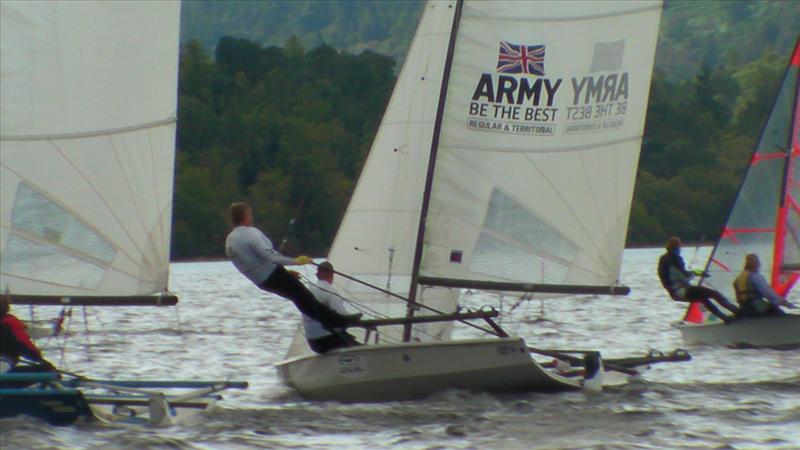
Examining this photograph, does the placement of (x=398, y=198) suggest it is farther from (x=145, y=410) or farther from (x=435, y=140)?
(x=145, y=410)

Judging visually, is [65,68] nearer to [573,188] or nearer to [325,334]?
[325,334]

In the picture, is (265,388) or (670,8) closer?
(265,388)

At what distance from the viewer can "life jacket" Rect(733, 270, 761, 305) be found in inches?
627

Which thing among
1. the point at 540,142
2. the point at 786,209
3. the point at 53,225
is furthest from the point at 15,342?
the point at 786,209

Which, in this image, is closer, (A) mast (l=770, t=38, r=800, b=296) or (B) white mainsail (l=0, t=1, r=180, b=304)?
(B) white mainsail (l=0, t=1, r=180, b=304)

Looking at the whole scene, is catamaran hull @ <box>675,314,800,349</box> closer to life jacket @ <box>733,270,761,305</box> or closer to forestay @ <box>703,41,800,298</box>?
life jacket @ <box>733,270,761,305</box>

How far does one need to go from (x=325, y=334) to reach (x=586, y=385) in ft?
6.02

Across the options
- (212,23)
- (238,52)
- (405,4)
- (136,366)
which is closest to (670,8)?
(405,4)

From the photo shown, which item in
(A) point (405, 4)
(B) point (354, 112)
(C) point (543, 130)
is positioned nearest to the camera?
(C) point (543, 130)

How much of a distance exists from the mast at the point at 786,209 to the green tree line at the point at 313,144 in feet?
102

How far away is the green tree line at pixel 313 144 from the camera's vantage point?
4916cm

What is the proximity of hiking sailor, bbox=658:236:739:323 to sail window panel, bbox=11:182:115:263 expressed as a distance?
24.5ft

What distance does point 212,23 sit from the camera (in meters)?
147

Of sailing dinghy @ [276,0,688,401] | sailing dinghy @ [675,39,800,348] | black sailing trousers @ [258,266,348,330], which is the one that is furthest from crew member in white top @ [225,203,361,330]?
sailing dinghy @ [675,39,800,348]
